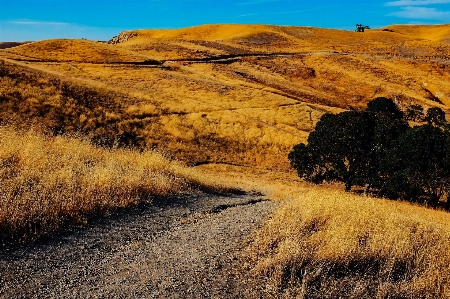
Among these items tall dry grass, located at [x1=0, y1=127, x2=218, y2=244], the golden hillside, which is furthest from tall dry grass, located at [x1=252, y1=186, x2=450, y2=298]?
the golden hillside

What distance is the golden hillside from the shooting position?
31141 millimetres

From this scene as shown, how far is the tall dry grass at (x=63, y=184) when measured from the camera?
24.8ft

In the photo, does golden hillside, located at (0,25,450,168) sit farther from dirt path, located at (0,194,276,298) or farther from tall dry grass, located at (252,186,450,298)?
tall dry grass, located at (252,186,450,298)

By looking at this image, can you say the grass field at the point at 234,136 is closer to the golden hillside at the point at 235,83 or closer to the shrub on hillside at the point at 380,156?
the golden hillside at the point at 235,83

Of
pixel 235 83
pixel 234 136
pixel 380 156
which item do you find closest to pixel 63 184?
pixel 380 156

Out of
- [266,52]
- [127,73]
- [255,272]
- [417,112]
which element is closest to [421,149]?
[255,272]

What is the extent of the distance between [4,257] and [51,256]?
0.69m

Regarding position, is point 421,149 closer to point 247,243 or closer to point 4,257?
point 247,243

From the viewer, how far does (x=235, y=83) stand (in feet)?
167

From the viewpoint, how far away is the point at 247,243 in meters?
7.77

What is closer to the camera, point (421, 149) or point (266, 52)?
point (421, 149)

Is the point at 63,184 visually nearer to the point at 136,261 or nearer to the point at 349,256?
the point at 136,261

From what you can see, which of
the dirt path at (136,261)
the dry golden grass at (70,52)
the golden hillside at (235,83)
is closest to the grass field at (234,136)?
the golden hillside at (235,83)

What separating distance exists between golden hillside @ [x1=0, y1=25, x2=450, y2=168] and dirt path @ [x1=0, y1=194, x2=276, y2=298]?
735 inches
